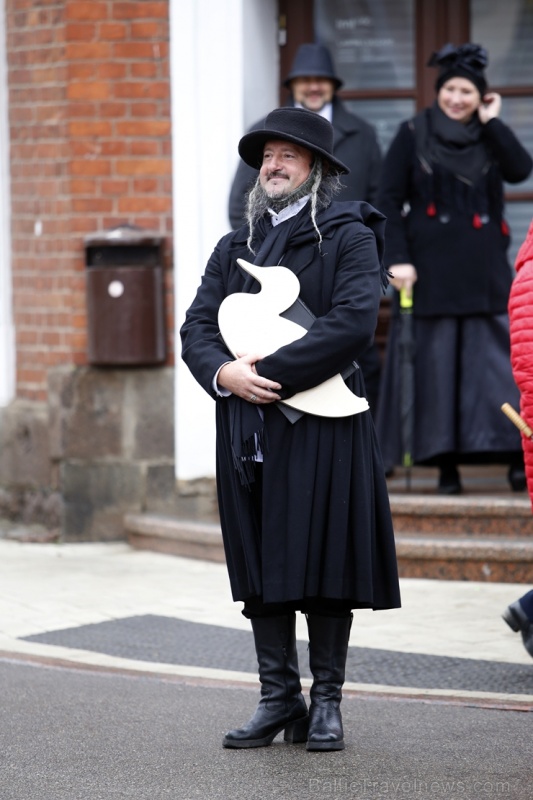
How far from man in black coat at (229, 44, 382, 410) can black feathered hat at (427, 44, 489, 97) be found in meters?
0.61

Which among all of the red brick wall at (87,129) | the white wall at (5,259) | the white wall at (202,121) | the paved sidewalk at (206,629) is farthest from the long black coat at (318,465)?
the white wall at (5,259)

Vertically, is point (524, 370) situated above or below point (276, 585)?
above

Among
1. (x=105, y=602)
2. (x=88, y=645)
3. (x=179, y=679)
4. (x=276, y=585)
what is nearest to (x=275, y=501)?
(x=276, y=585)

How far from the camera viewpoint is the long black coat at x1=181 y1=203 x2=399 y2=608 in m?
4.59

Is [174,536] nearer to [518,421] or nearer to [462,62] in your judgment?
[462,62]

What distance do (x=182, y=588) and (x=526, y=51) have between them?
3799 millimetres

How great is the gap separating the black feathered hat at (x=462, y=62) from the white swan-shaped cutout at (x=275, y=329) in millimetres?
3062

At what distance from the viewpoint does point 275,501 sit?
464 cm

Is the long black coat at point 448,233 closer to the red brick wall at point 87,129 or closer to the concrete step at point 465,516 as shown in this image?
the concrete step at point 465,516

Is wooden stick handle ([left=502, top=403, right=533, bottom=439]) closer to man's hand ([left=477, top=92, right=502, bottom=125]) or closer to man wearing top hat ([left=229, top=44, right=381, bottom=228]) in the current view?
man's hand ([left=477, top=92, right=502, bottom=125])

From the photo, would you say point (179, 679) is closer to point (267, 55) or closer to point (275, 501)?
point (275, 501)

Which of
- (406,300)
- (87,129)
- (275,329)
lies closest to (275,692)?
(275,329)

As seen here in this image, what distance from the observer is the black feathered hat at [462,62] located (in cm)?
735

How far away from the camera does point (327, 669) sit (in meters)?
4.77
